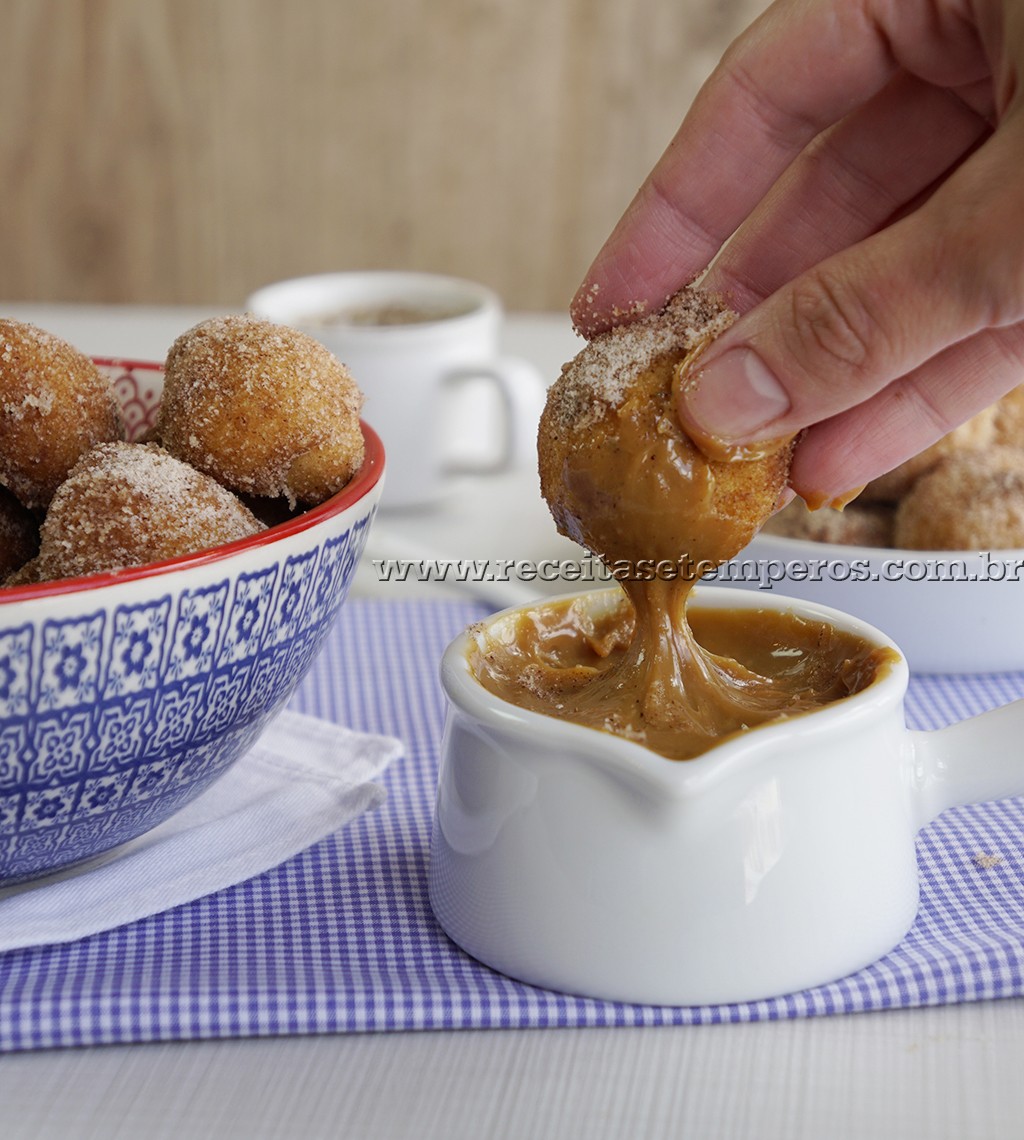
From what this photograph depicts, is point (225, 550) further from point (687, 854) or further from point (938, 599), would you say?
point (938, 599)

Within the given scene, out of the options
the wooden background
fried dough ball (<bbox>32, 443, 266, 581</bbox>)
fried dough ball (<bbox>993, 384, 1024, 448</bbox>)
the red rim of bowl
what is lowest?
the wooden background

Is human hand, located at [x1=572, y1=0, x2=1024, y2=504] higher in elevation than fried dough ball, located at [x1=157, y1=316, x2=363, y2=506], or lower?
higher

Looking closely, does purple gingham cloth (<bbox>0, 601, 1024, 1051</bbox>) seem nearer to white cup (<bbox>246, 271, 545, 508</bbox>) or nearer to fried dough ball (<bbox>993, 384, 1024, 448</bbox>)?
fried dough ball (<bbox>993, 384, 1024, 448</bbox>)

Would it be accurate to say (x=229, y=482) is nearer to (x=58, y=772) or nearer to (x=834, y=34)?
(x=58, y=772)

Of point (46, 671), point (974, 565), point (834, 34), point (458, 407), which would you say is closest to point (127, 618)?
point (46, 671)

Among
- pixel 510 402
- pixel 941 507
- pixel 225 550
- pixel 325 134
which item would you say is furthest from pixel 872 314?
pixel 325 134

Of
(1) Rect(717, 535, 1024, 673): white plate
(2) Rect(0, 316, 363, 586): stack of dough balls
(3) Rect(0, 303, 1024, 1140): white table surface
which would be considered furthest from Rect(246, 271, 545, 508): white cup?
(3) Rect(0, 303, 1024, 1140): white table surface

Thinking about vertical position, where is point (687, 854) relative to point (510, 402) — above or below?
above
